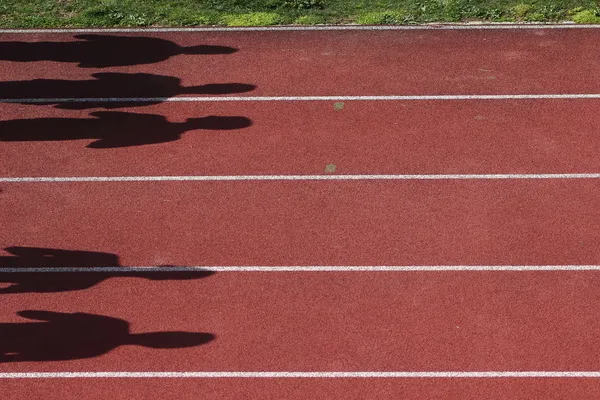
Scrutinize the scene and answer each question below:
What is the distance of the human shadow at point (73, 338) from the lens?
709 centimetres

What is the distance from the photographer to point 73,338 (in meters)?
7.21

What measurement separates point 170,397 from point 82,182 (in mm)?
2979

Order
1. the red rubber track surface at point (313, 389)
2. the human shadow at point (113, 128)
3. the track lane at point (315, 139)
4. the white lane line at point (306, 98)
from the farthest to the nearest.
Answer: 1. the white lane line at point (306, 98)
2. the human shadow at point (113, 128)
3. the track lane at point (315, 139)
4. the red rubber track surface at point (313, 389)

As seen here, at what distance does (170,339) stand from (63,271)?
1266 mm

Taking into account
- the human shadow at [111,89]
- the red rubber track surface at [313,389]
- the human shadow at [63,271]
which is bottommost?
the red rubber track surface at [313,389]

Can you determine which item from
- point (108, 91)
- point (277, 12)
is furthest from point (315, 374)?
point (277, 12)

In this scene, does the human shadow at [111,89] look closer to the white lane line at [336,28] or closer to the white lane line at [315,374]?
the white lane line at [336,28]

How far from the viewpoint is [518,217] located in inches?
328

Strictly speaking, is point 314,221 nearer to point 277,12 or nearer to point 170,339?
point 170,339

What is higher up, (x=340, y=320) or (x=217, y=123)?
(x=217, y=123)

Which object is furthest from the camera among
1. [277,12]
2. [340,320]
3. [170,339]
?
[277,12]

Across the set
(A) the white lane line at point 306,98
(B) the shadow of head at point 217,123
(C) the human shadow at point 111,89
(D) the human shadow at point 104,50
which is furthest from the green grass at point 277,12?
(B) the shadow of head at point 217,123

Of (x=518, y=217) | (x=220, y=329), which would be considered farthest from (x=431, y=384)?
(x=518, y=217)

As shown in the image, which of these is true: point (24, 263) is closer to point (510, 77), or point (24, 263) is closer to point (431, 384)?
point (431, 384)
